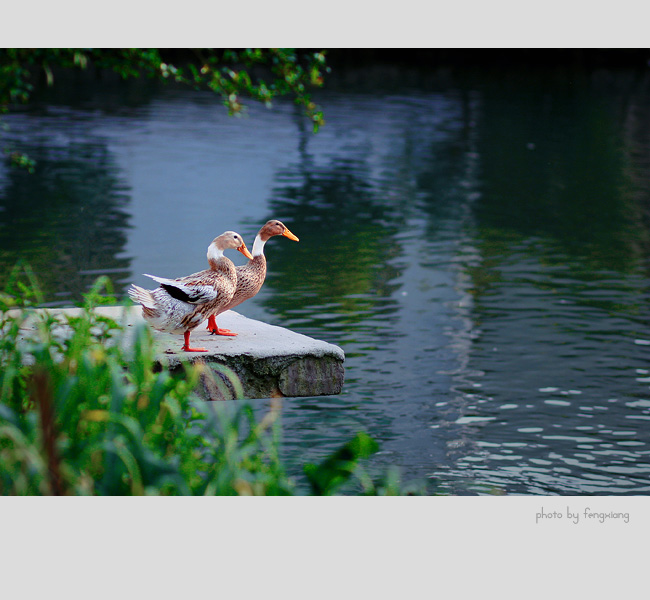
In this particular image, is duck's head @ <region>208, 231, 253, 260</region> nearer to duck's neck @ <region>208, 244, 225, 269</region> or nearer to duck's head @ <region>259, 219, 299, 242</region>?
duck's neck @ <region>208, 244, 225, 269</region>

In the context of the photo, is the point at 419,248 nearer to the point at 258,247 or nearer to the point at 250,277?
the point at 258,247

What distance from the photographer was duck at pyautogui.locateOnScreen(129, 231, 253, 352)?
5.89 m

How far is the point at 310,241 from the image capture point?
11922mm

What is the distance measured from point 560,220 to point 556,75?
21491 millimetres

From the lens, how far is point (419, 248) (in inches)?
458

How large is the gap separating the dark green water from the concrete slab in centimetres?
26

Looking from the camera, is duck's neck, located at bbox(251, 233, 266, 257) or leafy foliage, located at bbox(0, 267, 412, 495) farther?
duck's neck, located at bbox(251, 233, 266, 257)

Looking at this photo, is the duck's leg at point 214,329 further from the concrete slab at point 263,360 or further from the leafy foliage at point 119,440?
the leafy foliage at point 119,440

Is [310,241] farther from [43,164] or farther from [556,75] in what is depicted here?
[556,75]

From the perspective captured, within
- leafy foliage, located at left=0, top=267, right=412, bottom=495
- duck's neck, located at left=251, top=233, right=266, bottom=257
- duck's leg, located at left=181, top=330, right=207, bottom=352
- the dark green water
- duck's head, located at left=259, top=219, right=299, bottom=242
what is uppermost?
duck's head, located at left=259, top=219, right=299, bottom=242

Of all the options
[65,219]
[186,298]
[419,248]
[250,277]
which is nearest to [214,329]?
[250,277]

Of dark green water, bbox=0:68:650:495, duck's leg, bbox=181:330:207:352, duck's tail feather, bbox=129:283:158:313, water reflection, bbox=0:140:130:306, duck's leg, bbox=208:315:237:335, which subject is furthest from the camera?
water reflection, bbox=0:140:130:306

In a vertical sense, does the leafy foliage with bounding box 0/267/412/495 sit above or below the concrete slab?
above

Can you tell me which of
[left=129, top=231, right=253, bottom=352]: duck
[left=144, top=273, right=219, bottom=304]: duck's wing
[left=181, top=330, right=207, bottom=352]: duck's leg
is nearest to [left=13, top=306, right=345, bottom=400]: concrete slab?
[left=181, top=330, right=207, bottom=352]: duck's leg
